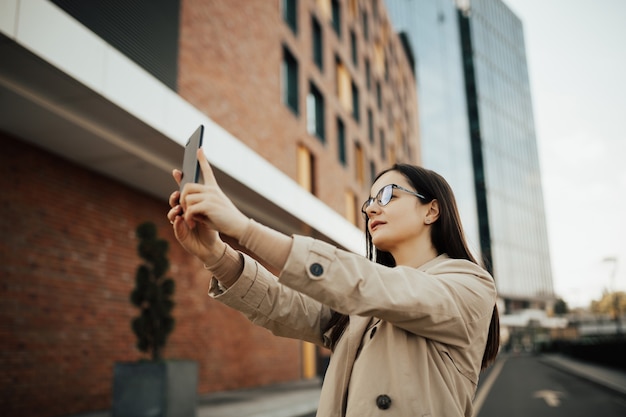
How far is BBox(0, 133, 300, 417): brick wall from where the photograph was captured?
25.4 feet

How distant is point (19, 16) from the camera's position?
565 centimetres

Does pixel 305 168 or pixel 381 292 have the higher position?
pixel 305 168

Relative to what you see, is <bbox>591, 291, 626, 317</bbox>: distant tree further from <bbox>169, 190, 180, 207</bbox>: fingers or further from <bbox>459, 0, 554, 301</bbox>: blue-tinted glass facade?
<bbox>169, 190, 180, 207</bbox>: fingers

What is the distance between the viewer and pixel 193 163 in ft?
4.98

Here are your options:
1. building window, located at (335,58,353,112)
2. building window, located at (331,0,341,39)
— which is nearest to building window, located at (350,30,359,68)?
building window, located at (335,58,353,112)

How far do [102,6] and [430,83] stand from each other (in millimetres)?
53268

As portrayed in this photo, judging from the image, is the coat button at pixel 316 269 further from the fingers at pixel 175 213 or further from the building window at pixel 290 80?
the building window at pixel 290 80

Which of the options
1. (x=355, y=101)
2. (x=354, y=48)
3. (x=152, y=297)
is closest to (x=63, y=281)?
(x=152, y=297)

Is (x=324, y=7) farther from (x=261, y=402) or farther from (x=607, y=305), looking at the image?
(x=607, y=305)

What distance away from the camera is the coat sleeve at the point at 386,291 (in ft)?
4.49

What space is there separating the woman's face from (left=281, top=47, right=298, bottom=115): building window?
1682 cm

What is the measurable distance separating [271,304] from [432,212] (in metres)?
0.71

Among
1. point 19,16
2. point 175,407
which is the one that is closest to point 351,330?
point 19,16

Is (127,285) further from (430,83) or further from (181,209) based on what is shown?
(430,83)
